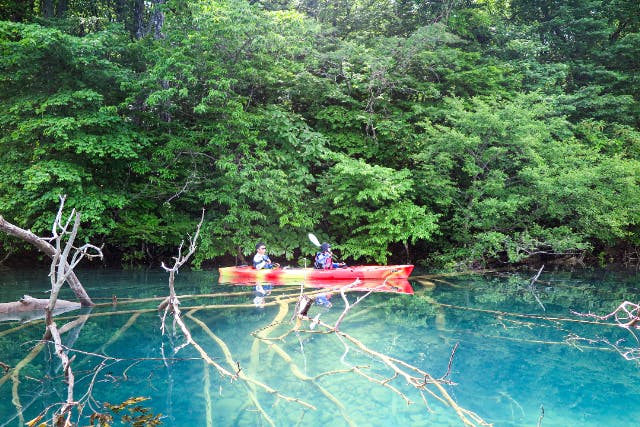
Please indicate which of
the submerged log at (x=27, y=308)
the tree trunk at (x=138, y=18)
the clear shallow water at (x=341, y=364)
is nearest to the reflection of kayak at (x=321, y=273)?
the clear shallow water at (x=341, y=364)

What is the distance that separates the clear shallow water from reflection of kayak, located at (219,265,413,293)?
1.03 meters

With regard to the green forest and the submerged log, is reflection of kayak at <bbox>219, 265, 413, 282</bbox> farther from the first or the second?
the submerged log

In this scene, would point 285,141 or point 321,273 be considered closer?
point 321,273

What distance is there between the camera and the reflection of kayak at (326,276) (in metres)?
9.62

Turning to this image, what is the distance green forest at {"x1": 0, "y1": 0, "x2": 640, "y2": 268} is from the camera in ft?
34.1

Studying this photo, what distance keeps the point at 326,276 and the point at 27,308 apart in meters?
5.37

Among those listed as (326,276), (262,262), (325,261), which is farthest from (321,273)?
(262,262)

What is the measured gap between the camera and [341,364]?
4.90 metres

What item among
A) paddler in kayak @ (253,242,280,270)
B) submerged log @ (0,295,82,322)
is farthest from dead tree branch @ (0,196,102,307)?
paddler in kayak @ (253,242,280,270)

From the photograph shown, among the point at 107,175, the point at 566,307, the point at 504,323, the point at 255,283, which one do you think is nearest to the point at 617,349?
the point at 504,323

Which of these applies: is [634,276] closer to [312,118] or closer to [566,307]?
[566,307]

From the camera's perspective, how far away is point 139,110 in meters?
11.8

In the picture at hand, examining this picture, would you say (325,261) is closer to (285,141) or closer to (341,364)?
(285,141)

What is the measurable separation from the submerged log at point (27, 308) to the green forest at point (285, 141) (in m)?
3.43
